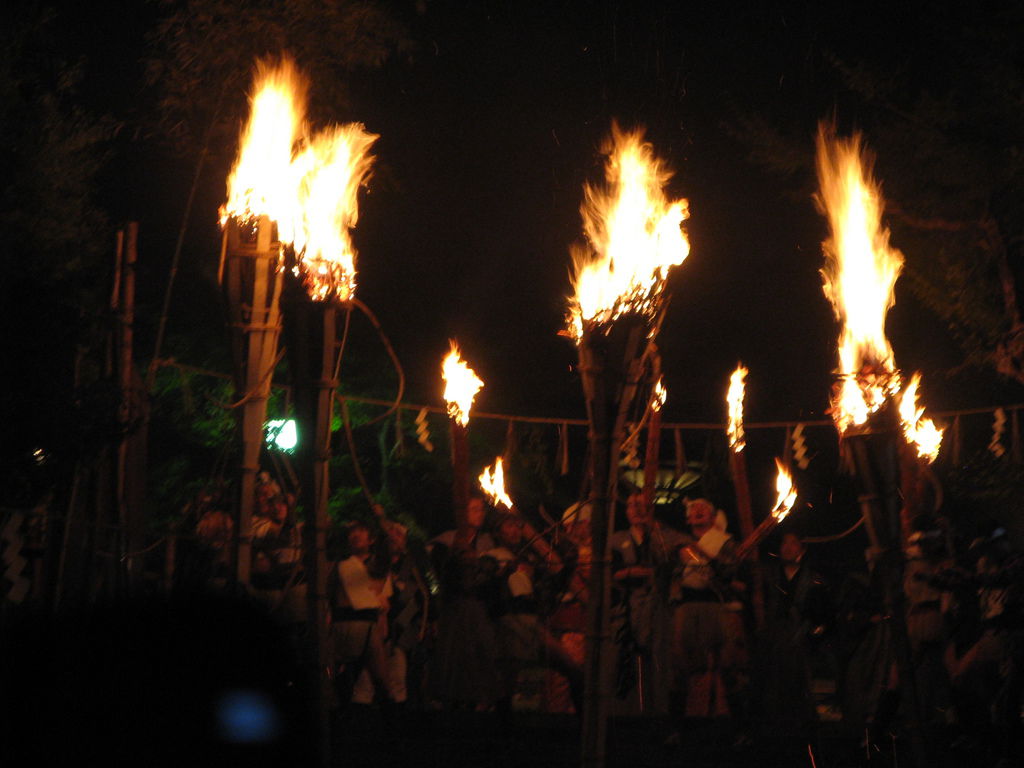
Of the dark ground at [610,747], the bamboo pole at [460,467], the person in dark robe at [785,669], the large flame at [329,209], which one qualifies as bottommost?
the dark ground at [610,747]

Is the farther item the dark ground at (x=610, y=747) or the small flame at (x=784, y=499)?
the small flame at (x=784, y=499)

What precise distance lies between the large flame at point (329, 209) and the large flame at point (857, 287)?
291 centimetres

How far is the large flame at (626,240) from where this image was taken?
7809mm

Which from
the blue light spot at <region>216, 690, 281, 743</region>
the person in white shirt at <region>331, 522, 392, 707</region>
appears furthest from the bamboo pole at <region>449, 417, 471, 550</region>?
the blue light spot at <region>216, 690, 281, 743</region>

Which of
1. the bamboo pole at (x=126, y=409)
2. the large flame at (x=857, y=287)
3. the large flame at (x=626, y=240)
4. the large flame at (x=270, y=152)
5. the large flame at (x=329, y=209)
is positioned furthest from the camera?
the bamboo pole at (x=126, y=409)

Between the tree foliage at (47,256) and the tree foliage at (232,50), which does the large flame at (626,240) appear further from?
the tree foliage at (232,50)

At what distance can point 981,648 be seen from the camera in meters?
10.2

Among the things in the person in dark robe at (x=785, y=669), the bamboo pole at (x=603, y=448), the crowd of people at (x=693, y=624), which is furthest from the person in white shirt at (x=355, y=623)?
the bamboo pole at (x=603, y=448)

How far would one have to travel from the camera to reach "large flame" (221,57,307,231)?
8.86m

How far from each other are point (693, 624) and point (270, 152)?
5317 millimetres

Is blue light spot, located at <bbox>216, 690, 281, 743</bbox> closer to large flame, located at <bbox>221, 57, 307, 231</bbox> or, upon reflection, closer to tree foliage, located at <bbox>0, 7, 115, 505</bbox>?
large flame, located at <bbox>221, 57, 307, 231</bbox>

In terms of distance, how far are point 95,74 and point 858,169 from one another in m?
10.5

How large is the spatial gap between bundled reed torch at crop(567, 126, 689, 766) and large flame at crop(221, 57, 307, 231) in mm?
1954

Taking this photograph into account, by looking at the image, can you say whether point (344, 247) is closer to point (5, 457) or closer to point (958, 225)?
point (5, 457)
